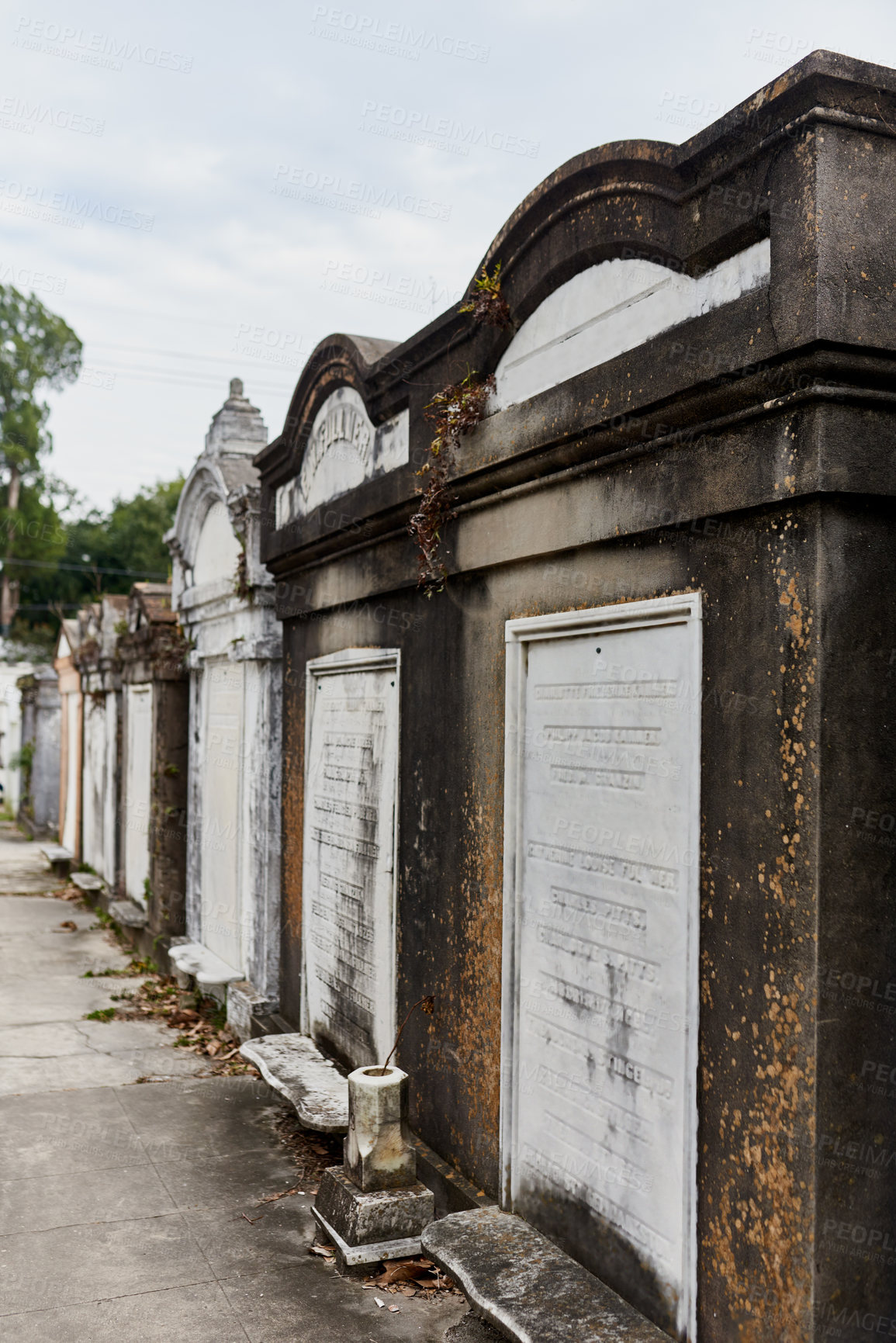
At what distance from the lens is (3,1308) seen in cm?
395

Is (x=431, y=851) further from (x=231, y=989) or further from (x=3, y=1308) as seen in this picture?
(x=231, y=989)

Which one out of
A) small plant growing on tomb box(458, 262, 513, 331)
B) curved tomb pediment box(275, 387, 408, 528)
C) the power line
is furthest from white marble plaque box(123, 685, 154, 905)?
the power line

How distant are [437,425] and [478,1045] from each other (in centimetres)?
258

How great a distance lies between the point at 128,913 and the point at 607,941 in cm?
821

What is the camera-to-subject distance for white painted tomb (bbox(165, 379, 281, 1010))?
7336 mm

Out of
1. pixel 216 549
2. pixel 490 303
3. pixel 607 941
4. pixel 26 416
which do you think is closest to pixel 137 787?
pixel 216 549

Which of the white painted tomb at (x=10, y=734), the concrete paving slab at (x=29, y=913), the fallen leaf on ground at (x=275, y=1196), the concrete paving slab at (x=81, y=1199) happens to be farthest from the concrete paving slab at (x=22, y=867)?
the fallen leaf on ground at (x=275, y=1196)

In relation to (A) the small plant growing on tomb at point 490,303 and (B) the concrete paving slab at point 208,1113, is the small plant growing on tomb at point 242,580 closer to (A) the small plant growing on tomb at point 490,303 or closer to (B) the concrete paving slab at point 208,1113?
Answer: (B) the concrete paving slab at point 208,1113

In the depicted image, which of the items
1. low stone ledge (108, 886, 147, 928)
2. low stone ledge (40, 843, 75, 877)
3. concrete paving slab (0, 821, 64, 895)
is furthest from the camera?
low stone ledge (40, 843, 75, 877)

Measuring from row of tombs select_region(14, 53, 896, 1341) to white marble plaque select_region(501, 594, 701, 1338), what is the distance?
1cm

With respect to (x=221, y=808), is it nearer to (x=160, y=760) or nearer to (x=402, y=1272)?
(x=160, y=760)

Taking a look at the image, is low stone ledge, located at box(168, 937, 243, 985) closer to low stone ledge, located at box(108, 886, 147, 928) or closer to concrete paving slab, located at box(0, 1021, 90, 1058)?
concrete paving slab, located at box(0, 1021, 90, 1058)

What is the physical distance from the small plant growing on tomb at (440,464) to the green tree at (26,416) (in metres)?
33.1

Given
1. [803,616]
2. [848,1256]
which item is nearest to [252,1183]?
[848,1256]
